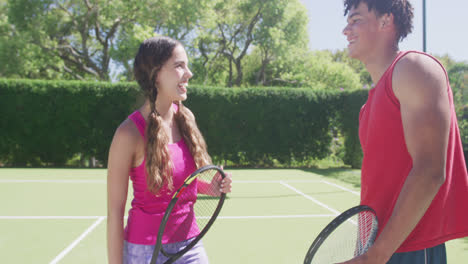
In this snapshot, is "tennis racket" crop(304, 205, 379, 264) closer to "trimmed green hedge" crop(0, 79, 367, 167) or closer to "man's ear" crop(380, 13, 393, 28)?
"man's ear" crop(380, 13, 393, 28)

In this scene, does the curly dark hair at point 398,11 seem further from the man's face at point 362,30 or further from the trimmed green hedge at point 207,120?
the trimmed green hedge at point 207,120

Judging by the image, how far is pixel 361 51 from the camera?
1419 mm

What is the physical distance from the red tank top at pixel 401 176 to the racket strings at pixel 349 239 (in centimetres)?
6

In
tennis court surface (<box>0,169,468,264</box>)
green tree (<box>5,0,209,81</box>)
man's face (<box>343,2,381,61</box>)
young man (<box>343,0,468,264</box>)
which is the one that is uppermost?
green tree (<box>5,0,209,81</box>)

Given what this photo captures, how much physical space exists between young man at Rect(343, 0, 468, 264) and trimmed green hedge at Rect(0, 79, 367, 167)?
11.2 m

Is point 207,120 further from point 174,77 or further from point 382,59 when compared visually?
point 382,59

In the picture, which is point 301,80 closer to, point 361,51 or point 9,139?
point 9,139

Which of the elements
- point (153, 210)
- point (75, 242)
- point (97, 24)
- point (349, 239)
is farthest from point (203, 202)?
point (97, 24)

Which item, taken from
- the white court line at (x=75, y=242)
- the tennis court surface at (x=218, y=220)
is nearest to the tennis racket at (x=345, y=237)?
the tennis court surface at (x=218, y=220)

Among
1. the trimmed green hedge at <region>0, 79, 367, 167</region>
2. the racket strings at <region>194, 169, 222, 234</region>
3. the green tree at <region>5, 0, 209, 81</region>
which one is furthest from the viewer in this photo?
the green tree at <region>5, 0, 209, 81</region>

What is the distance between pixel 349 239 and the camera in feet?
4.46

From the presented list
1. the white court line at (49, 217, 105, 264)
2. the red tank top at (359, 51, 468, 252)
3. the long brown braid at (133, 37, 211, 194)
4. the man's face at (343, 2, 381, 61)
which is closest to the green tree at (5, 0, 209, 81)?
the white court line at (49, 217, 105, 264)

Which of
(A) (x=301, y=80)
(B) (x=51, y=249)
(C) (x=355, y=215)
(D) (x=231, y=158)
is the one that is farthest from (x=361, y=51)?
(A) (x=301, y=80)

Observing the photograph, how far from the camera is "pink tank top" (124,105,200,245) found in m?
1.79
